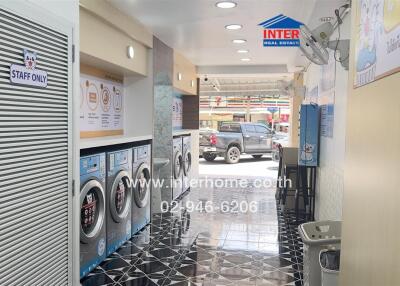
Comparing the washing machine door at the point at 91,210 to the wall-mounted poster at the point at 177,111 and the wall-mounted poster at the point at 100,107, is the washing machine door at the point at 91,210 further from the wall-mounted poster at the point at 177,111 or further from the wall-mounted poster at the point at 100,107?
the wall-mounted poster at the point at 177,111

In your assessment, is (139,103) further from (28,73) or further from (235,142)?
(235,142)

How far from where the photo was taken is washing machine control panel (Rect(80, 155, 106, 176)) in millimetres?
3289

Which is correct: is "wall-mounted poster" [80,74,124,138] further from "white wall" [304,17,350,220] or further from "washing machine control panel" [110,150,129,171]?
"white wall" [304,17,350,220]

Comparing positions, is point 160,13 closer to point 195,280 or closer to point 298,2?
point 298,2

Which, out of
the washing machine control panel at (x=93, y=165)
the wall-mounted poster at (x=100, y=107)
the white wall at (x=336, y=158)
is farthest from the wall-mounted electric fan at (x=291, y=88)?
the washing machine control panel at (x=93, y=165)

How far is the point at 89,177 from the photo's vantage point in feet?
11.1

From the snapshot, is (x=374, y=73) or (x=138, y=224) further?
(x=138, y=224)

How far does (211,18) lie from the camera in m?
4.25

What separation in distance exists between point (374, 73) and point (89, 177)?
271 cm

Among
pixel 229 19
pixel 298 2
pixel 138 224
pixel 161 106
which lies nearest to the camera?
pixel 298 2

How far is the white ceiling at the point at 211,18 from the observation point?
3.69 meters

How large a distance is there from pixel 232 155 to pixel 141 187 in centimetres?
810

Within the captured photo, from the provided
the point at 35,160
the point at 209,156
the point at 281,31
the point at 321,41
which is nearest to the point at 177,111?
the point at 281,31

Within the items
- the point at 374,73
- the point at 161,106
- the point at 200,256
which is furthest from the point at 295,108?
the point at 374,73
